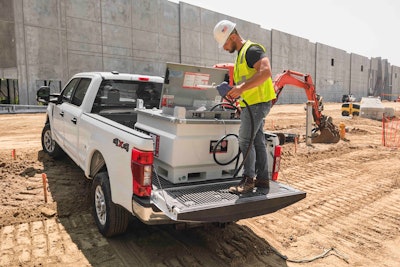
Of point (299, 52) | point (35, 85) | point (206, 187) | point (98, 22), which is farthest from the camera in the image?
point (299, 52)

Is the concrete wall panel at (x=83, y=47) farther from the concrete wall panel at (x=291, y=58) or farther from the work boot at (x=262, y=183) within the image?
the concrete wall panel at (x=291, y=58)

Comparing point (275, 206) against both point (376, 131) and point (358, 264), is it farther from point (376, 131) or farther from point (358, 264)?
point (376, 131)

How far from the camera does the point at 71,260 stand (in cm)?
352

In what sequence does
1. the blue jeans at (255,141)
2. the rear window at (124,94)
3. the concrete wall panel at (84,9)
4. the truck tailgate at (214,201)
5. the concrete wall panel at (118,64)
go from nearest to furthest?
1. the truck tailgate at (214,201)
2. the blue jeans at (255,141)
3. the rear window at (124,94)
4. the concrete wall panel at (84,9)
5. the concrete wall panel at (118,64)

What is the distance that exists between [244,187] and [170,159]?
0.89m

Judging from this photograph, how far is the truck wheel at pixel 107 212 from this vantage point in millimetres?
3739

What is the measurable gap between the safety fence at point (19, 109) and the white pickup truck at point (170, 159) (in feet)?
52.8

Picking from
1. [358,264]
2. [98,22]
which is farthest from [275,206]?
[98,22]

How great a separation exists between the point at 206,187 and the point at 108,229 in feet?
4.10

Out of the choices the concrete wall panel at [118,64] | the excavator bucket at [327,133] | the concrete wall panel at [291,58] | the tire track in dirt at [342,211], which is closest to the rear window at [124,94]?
the tire track in dirt at [342,211]

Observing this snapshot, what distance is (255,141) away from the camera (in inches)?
157

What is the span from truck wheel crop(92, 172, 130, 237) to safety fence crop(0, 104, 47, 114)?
57.0ft

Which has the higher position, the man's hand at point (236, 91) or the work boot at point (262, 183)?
the man's hand at point (236, 91)

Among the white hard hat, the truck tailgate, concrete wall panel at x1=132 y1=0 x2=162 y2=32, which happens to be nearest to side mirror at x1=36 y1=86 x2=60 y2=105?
the truck tailgate
